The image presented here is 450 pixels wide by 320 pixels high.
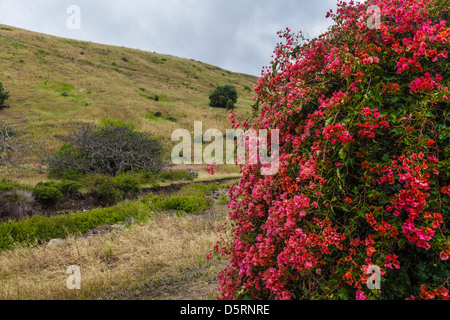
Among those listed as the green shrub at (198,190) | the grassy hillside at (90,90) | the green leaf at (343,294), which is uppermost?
the grassy hillside at (90,90)

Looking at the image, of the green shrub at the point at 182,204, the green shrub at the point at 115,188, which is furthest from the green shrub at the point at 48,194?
the green shrub at the point at 182,204

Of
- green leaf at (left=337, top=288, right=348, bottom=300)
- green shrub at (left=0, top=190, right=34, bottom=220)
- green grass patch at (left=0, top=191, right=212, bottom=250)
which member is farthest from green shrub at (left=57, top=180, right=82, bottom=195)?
green leaf at (left=337, top=288, right=348, bottom=300)

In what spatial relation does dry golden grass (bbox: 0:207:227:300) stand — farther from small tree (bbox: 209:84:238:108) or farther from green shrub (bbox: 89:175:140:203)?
small tree (bbox: 209:84:238:108)

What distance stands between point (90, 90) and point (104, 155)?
3262 cm

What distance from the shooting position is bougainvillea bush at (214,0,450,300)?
178 cm

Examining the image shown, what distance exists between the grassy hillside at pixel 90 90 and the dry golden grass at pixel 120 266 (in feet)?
72.2

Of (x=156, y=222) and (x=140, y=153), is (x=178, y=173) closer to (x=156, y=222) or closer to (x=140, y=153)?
(x=140, y=153)

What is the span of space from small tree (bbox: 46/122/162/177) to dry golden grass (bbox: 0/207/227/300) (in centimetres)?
1059

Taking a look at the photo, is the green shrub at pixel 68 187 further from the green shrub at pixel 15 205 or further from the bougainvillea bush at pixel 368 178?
the bougainvillea bush at pixel 368 178

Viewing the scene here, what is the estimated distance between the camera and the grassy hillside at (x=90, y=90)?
111ft

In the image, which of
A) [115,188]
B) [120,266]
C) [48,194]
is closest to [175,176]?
[115,188]

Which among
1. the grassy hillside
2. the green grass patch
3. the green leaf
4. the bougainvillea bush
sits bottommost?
the green grass patch

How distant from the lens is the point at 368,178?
1944 mm
